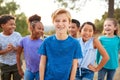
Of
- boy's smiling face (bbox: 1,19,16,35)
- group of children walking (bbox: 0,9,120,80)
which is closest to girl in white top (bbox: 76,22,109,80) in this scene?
group of children walking (bbox: 0,9,120,80)

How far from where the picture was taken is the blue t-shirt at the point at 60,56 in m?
3.56

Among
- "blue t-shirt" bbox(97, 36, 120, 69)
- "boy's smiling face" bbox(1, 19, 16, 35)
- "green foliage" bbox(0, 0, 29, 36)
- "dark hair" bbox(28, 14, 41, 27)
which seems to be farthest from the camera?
"green foliage" bbox(0, 0, 29, 36)

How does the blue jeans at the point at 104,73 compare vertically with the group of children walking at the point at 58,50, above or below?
below

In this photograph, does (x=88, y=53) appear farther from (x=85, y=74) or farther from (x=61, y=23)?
(x=61, y=23)

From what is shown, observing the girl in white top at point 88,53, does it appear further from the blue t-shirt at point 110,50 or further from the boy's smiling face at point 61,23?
the boy's smiling face at point 61,23

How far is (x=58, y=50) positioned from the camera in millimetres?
3574

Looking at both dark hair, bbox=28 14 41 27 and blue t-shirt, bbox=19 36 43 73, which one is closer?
blue t-shirt, bbox=19 36 43 73

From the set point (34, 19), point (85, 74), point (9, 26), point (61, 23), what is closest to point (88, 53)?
point (85, 74)

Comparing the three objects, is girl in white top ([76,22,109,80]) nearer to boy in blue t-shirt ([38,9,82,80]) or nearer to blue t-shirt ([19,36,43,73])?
blue t-shirt ([19,36,43,73])

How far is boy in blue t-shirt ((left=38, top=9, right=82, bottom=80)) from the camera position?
356cm

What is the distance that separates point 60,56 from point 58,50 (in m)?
0.07

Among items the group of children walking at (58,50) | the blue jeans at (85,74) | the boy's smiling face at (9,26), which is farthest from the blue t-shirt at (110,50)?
the boy's smiling face at (9,26)

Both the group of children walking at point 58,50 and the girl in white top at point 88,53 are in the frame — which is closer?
the group of children walking at point 58,50

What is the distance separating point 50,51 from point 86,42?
3.42ft
